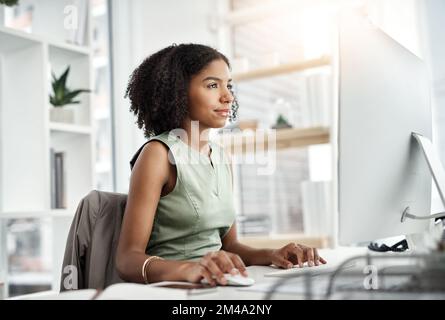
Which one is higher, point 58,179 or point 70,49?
point 70,49

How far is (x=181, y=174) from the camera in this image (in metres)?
1.01

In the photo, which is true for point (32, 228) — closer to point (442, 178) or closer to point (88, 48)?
point (88, 48)

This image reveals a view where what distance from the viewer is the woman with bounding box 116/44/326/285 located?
0.92 m

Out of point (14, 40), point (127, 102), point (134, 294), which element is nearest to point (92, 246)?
point (134, 294)

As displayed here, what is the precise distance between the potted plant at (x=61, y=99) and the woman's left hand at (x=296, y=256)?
1.50 metres

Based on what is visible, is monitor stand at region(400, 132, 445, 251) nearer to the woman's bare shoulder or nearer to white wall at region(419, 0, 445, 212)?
the woman's bare shoulder

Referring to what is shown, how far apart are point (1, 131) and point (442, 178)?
1773 millimetres

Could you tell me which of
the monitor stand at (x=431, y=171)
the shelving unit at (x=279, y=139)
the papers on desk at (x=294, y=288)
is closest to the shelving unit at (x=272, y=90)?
the shelving unit at (x=279, y=139)

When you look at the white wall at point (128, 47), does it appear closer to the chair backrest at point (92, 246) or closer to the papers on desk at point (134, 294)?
the chair backrest at point (92, 246)

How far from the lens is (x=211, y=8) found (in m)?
3.28

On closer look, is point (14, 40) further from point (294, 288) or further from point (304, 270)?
point (294, 288)

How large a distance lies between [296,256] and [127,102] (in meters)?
1.97

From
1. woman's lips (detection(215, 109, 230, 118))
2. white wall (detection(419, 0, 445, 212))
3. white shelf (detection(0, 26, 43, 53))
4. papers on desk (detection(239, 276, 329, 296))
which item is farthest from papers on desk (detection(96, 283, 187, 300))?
white wall (detection(419, 0, 445, 212))
